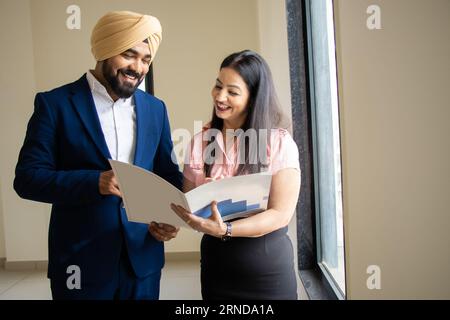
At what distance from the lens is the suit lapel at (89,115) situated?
1.17 metres

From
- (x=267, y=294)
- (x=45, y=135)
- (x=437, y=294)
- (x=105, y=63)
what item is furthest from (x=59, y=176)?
(x=437, y=294)

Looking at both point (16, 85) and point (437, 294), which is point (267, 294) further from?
point (16, 85)

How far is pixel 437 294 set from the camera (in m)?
0.76

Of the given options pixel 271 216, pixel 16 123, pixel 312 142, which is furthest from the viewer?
pixel 16 123

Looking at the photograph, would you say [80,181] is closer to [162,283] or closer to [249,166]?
[249,166]

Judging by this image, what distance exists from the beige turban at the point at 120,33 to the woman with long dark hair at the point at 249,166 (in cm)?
25

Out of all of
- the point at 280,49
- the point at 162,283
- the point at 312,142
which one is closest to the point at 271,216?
the point at 312,142

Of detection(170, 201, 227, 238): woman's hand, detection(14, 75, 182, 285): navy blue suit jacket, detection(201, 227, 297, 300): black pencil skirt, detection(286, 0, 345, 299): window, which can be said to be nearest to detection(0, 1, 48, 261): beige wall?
detection(286, 0, 345, 299): window

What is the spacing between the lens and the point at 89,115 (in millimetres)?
1182

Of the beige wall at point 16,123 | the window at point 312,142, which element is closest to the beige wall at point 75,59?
the beige wall at point 16,123

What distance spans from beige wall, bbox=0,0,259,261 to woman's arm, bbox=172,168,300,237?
117 inches

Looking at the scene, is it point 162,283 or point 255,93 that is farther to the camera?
point 162,283

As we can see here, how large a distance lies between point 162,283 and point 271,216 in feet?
8.53

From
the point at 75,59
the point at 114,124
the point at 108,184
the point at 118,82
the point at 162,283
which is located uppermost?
the point at 75,59
